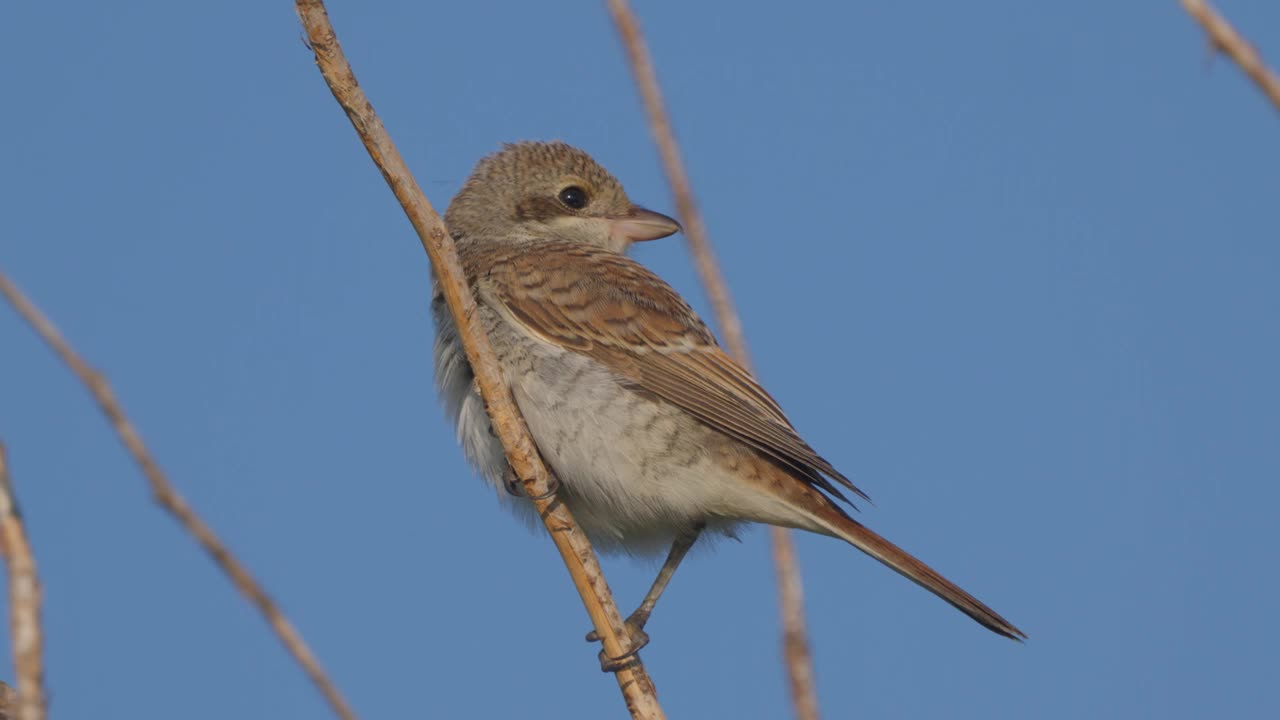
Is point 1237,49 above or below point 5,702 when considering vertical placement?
above

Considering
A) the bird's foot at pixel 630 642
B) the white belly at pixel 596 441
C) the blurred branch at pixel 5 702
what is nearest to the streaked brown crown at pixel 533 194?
the white belly at pixel 596 441

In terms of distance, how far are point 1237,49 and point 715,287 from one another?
862mm

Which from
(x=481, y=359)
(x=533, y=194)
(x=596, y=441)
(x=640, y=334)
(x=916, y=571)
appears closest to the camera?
(x=481, y=359)

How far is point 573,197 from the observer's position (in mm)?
5445

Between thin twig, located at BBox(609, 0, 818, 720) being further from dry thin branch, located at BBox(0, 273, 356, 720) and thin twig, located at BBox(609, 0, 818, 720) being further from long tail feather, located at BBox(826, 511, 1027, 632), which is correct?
long tail feather, located at BBox(826, 511, 1027, 632)

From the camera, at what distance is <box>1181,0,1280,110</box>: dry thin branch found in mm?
1338

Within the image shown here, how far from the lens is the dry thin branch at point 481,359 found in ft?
9.16

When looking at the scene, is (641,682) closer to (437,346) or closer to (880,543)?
(880,543)

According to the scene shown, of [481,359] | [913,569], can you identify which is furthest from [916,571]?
[481,359]

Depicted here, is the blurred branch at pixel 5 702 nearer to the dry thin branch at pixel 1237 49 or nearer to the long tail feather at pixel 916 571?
the dry thin branch at pixel 1237 49

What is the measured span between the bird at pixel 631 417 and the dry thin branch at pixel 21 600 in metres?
2.44

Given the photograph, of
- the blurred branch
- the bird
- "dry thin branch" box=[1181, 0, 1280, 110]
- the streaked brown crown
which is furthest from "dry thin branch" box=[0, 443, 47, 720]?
the streaked brown crown

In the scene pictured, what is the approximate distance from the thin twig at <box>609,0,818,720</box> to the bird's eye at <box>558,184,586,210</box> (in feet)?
11.1

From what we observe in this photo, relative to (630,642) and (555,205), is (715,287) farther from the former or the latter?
(555,205)
